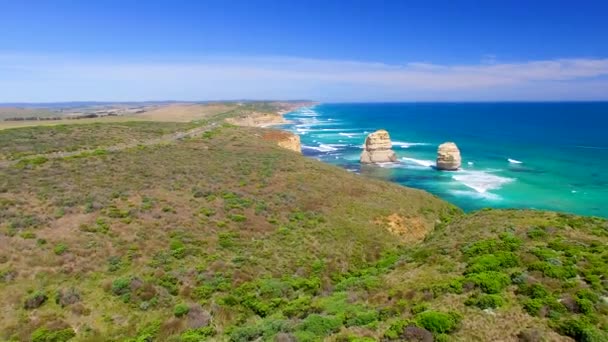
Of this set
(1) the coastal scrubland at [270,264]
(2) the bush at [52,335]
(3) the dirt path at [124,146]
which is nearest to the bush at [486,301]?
(1) the coastal scrubland at [270,264]

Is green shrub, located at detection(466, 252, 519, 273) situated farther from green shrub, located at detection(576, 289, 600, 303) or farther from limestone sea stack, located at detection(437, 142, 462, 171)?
limestone sea stack, located at detection(437, 142, 462, 171)

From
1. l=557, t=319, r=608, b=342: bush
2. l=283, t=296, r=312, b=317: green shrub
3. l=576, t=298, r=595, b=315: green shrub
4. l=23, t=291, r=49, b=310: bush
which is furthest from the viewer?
l=23, t=291, r=49, b=310: bush

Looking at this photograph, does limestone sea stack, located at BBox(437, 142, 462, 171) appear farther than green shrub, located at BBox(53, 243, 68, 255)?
Yes

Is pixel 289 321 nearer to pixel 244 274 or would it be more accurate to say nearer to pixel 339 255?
pixel 244 274

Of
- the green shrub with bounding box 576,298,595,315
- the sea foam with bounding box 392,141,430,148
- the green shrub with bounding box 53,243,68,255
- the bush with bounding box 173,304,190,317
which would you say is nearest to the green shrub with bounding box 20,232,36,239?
the green shrub with bounding box 53,243,68,255

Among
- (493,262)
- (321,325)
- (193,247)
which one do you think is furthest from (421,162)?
(321,325)

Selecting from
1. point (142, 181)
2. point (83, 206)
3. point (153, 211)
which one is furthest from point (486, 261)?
point (142, 181)

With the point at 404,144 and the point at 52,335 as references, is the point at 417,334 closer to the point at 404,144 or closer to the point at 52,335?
the point at 52,335
